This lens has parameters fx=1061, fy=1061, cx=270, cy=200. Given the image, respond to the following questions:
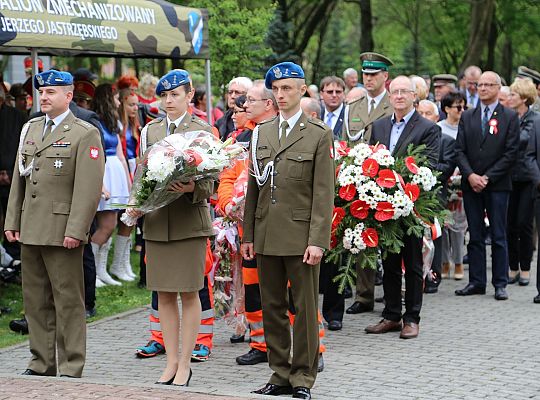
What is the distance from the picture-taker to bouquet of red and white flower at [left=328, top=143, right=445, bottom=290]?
31.2ft

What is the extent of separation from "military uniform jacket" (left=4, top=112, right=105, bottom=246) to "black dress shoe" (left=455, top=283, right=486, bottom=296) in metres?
5.75

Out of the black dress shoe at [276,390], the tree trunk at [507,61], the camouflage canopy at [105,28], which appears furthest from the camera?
the tree trunk at [507,61]

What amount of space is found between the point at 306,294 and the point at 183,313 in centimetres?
94

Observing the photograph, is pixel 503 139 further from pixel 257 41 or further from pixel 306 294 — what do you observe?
pixel 257 41

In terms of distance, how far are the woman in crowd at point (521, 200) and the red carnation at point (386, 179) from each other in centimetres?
384

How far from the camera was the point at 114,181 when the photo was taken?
12.2 m

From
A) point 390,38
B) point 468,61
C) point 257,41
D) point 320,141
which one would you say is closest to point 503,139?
point 320,141

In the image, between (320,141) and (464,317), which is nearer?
(320,141)

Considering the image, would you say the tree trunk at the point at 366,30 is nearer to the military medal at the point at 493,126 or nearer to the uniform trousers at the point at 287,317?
the military medal at the point at 493,126

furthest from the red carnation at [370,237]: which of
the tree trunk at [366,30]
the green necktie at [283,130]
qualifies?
the tree trunk at [366,30]

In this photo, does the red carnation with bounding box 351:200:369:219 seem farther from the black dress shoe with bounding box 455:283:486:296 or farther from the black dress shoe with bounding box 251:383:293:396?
the black dress shoe with bounding box 455:283:486:296

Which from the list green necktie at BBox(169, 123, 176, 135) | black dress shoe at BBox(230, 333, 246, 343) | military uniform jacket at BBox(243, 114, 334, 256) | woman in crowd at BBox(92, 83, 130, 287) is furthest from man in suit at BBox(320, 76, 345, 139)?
military uniform jacket at BBox(243, 114, 334, 256)

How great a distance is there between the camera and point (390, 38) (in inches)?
1962

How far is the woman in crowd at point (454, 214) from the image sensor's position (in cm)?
1344
